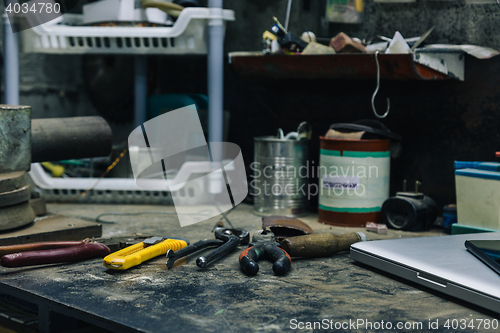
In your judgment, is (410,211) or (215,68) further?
(215,68)

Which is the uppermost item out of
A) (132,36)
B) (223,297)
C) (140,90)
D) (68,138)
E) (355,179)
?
(132,36)

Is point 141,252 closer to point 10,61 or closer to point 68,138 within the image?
point 68,138

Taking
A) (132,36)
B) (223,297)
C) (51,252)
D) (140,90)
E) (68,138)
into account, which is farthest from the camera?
(140,90)

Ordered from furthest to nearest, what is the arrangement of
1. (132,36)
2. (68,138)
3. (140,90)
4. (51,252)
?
(140,90) → (132,36) → (68,138) → (51,252)

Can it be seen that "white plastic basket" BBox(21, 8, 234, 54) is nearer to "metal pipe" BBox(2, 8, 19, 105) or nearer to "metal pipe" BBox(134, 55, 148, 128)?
"metal pipe" BBox(2, 8, 19, 105)

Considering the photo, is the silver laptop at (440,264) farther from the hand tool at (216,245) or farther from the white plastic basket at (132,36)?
the white plastic basket at (132,36)

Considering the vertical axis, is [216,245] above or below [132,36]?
below

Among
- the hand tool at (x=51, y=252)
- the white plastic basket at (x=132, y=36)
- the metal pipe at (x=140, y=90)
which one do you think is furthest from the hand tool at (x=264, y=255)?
the metal pipe at (x=140, y=90)

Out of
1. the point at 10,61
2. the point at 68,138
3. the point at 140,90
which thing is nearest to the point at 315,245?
the point at 68,138

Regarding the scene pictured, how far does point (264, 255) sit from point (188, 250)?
17 cm

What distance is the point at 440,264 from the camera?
38.3 inches

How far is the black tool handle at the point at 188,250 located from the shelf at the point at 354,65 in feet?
2.25

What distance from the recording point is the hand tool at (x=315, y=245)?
3.80ft

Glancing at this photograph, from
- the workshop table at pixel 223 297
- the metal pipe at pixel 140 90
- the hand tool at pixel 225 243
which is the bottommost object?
the workshop table at pixel 223 297
